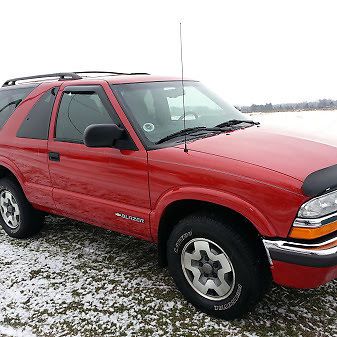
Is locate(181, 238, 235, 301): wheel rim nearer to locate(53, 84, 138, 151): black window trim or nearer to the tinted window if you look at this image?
locate(53, 84, 138, 151): black window trim

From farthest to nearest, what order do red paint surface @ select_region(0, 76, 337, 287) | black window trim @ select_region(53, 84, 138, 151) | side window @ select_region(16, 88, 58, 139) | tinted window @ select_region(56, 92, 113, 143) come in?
side window @ select_region(16, 88, 58, 139), tinted window @ select_region(56, 92, 113, 143), black window trim @ select_region(53, 84, 138, 151), red paint surface @ select_region(0, 76, 337, 287)

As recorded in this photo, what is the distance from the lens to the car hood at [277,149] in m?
2.64

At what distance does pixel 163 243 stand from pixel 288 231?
1161mm

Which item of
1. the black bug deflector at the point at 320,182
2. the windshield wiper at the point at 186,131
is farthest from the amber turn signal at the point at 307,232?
the windshield wiper at the point at 186,131

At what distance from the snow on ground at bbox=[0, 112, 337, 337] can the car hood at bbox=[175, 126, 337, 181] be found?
3.93ft

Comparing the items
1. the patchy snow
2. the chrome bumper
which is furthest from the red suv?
the patchy snow

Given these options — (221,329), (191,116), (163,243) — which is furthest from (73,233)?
(221,329)

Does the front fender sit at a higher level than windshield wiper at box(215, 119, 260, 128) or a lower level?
lower

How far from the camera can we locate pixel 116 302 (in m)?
3.24

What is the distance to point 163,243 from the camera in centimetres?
326

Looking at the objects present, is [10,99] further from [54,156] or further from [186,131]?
[186,131]

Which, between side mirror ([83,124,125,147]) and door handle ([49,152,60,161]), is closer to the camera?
side mirror ([83,124,125,147])

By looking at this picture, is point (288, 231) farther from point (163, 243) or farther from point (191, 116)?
point (191, 116)

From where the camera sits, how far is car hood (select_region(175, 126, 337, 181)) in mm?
2645
